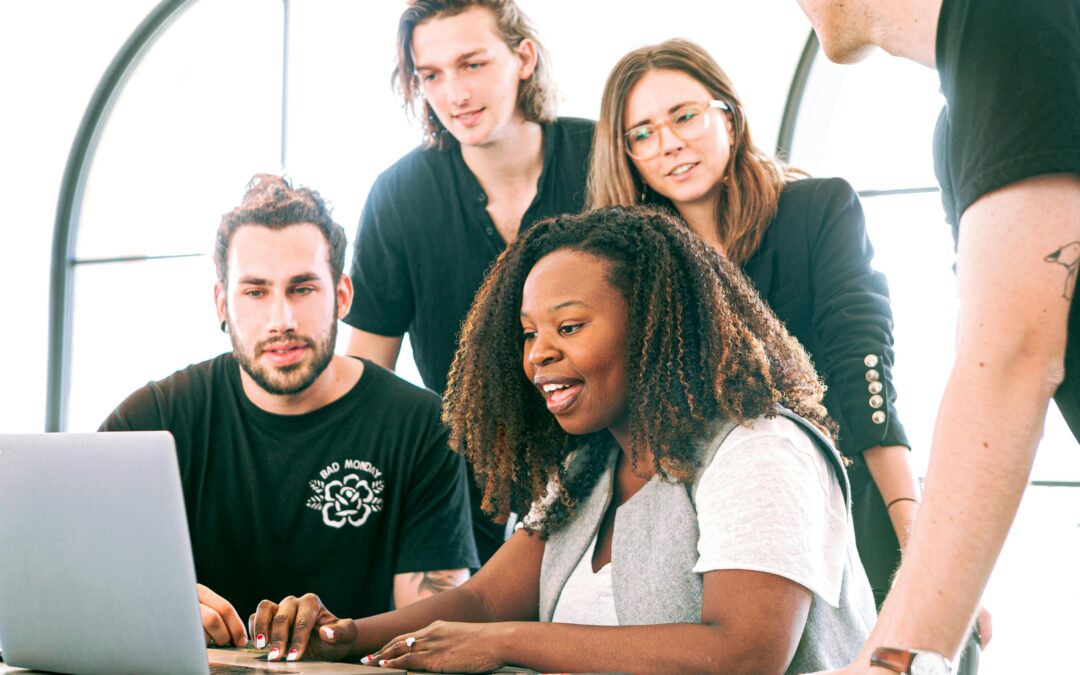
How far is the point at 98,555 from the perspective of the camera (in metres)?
1.22

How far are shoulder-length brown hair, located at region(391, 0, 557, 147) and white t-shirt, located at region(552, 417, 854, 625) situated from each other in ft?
3.81

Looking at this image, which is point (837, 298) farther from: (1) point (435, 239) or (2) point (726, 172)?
(1) point (435, 239)

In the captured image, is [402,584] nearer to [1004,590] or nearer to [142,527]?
[142,527]

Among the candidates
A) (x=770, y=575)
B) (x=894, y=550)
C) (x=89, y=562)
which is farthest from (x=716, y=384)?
(x=89, y=562)

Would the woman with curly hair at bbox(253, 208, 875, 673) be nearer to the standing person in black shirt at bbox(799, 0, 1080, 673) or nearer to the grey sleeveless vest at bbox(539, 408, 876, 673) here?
the grey sleeveless vest at bbox(539, 408, 876, 673)

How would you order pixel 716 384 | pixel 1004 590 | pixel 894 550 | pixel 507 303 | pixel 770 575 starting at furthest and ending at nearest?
pixel 1004 590
pixel 894 550
pixel 507 303
pixel 716 384
pixel 770 575

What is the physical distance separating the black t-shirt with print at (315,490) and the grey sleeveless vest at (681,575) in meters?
0.61

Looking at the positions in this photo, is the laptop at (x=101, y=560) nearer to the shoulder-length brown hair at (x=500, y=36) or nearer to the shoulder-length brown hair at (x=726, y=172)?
the shoulder-length brown hair at (x=726, y=172)

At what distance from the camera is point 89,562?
123 centimetres

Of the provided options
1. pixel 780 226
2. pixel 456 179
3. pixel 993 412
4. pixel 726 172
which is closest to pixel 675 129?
pixel 726 172

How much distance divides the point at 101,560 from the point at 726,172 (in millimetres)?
1317

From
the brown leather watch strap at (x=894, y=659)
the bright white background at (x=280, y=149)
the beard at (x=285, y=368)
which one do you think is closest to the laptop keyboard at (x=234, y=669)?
the brown leather watch strap at (x=894, y=659)

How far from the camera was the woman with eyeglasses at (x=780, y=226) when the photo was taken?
6.29ft

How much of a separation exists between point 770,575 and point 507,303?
648 mm
